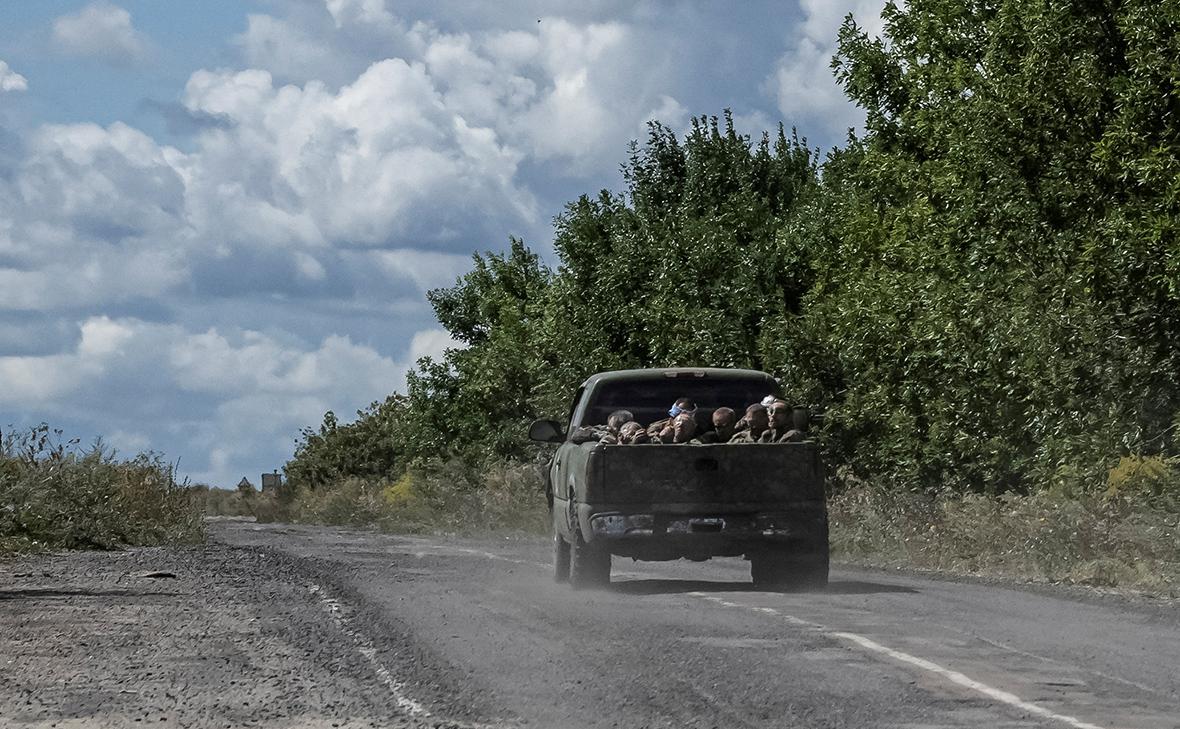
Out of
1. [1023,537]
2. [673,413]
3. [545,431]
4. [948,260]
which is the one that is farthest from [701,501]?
[948,260]

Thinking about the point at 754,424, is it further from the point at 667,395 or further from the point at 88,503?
the point at 88,503

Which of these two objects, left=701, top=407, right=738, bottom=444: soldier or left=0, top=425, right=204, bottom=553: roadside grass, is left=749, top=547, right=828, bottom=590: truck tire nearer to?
left=701, top=407, right=738, bottom=444: soldier

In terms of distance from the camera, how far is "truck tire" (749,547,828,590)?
54.5 ft

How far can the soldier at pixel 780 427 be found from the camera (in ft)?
55.2

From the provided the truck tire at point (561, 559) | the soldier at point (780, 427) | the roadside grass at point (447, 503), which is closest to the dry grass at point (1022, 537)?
the soldier at point (780, 427)

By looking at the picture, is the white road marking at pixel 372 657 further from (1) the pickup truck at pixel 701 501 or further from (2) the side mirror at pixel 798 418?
(2) the side mirror at pixel 798 418

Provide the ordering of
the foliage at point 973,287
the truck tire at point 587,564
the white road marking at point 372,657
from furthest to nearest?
the foliage at point 973,287 → the truck tire at point 587,564 → the white road marking at point 372,657

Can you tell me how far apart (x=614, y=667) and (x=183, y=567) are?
1369 cm

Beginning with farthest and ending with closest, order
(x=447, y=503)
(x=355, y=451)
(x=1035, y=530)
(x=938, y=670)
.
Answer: (x=355, y=451), (x=447, y=503), (x=1035, y=530), (x=938, y=670)

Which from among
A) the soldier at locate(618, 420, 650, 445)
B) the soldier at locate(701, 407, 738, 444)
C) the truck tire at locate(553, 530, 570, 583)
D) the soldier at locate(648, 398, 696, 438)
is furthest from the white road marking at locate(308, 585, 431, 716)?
the soldier at locate(701, 407, 738, 444)

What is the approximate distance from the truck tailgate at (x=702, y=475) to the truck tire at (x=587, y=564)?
62 cm

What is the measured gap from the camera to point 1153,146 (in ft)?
70.1

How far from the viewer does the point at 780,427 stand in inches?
671

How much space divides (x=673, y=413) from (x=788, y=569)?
189 cm
